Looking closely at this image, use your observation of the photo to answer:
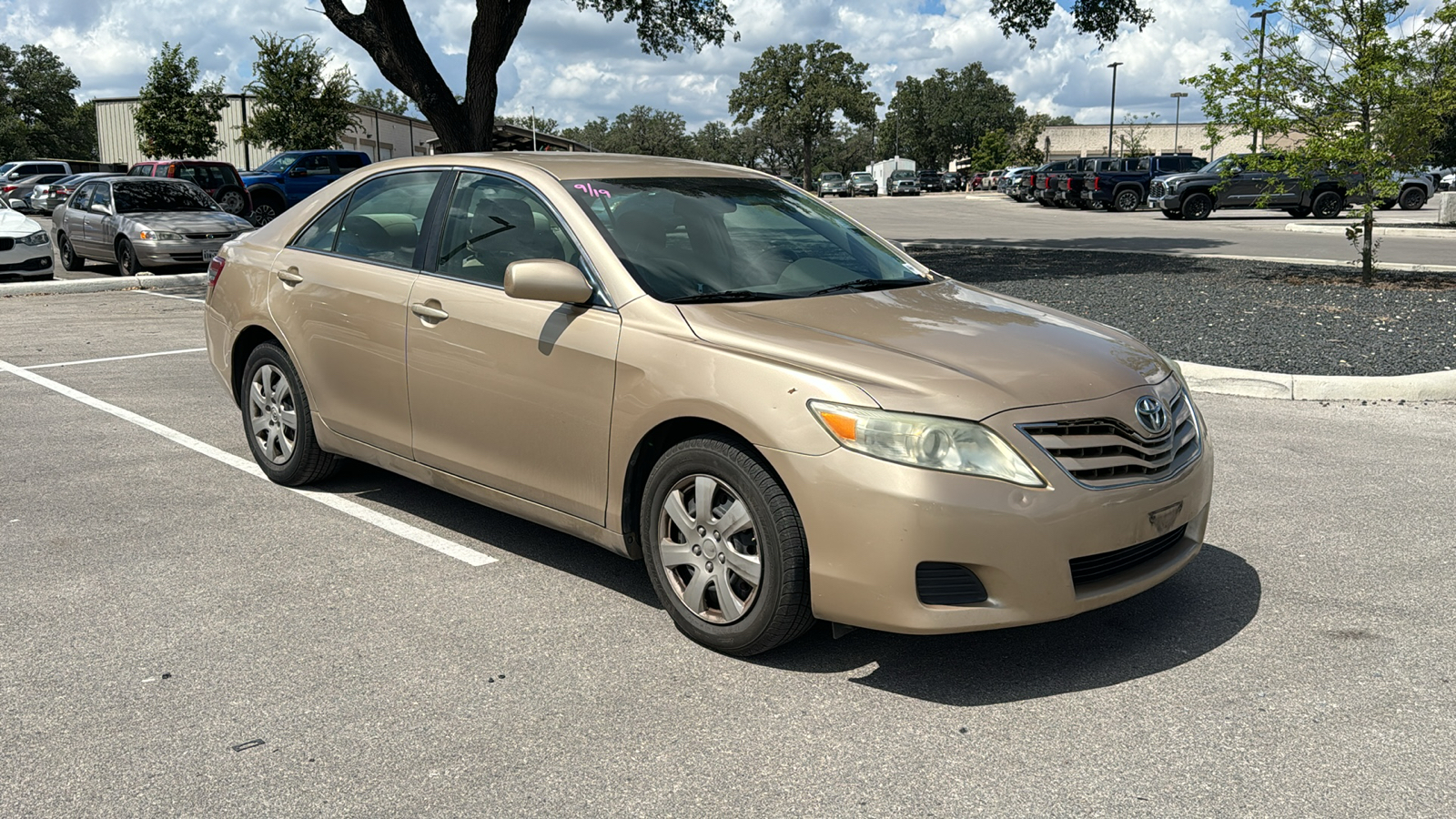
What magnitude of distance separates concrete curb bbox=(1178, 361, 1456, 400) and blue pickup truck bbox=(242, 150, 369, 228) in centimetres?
2410

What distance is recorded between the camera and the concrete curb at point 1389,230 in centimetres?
2464

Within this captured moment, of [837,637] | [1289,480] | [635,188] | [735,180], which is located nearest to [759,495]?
[837,637]

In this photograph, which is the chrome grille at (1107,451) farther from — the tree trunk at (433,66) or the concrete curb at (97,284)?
the concrete curb at (97,284)

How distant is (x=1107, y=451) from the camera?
3631 mm

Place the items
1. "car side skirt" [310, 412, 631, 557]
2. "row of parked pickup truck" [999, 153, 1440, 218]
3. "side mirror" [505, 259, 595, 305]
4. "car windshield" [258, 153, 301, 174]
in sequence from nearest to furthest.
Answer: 1. "side mirror" [505, 259, 595, 305]
2. "car side skirt" [310, 412, 631, 557]
3. "car windshield" [258, 153, 301, 174]
4. "row of parked pickup truck" [999, 153, 1440, 218]

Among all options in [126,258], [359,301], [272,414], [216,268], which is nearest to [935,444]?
[359,301]

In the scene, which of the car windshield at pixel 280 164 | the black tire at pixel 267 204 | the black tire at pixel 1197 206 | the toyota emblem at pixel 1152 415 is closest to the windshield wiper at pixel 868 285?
the toyota emblem at pixel 1152 415

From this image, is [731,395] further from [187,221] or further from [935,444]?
[187,221]

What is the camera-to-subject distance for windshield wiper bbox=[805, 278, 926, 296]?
179 inches

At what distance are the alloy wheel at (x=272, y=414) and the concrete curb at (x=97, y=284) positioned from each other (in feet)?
38.1

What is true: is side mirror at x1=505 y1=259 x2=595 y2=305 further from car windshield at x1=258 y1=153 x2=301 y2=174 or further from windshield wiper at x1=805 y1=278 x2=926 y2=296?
car windshield at x1=258 y1=153 x2=301 y2=174

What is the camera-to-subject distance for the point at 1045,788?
3.02 meters

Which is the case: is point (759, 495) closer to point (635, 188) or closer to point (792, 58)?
point (635, 188)

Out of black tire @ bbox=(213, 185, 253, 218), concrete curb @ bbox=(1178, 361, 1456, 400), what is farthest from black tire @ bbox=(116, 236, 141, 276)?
concrete curb @ bbox=(1178, 361, 1456, 400)
